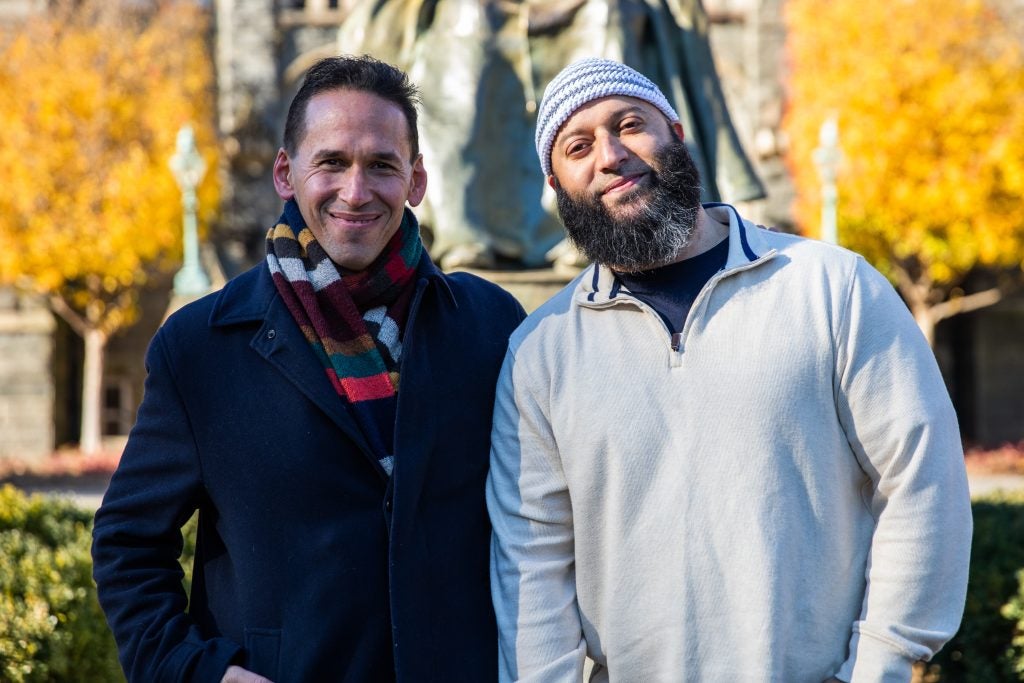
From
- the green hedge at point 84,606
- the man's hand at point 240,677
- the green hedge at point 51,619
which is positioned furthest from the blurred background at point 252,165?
the man's hand at point 240,677

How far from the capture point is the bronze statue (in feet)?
19.0

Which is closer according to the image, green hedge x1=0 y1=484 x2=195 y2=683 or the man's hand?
the man's hand

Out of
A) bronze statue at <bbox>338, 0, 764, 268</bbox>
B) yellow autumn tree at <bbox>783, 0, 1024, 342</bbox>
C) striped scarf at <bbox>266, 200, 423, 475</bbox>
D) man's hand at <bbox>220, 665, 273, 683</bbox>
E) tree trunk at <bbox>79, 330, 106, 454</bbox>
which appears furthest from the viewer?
tree trunk at <bbox>79, 330, 106, 454</bbox>

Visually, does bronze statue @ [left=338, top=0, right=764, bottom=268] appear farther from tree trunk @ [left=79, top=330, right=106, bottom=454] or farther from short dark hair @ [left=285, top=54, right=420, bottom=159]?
tree trunk @ [left=79, top=330, right=106, bottom=454]

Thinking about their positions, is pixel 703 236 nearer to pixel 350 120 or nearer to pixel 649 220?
pixel 649 220

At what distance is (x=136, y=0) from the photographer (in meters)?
22.4

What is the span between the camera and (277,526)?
233 cm

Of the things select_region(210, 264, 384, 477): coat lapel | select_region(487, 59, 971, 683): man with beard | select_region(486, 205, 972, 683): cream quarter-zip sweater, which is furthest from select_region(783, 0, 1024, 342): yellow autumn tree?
select_region(210, 264, 384, 477): coat lapel

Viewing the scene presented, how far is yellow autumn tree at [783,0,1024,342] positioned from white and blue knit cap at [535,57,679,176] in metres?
18.5

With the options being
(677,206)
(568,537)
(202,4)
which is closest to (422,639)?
(568,537)

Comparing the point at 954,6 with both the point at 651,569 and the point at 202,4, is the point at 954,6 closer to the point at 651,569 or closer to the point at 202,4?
the point at 202,4

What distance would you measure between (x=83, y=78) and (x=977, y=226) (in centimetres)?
1511

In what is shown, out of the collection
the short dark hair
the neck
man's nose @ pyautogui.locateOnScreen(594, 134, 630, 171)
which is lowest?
the neck

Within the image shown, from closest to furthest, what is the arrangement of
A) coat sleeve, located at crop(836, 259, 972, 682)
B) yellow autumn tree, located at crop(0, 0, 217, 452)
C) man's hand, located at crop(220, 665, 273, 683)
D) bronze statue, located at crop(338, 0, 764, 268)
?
coat sleeve, located at crop(836, 259, 972, 682) < man's hand, located at crop(220, 665, 273, 683) < bronze statue, located at crop(338, 0, 764, 268) < yellow autumn tree, located at crop(0, 0, 217, 452)
